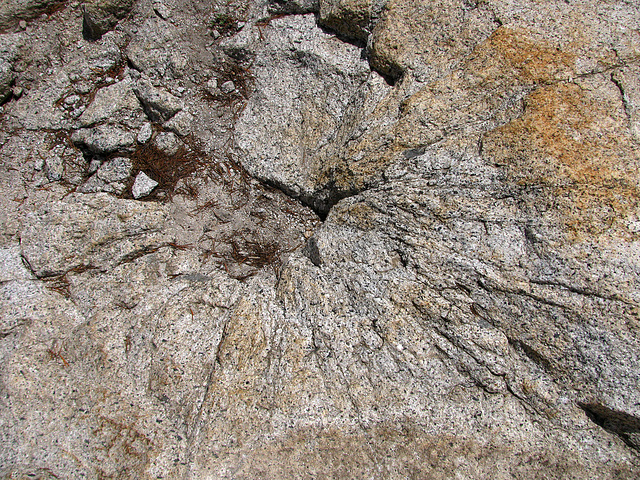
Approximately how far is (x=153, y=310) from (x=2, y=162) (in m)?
2.40

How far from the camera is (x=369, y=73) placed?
12.0ft

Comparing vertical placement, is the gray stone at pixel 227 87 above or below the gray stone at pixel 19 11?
above

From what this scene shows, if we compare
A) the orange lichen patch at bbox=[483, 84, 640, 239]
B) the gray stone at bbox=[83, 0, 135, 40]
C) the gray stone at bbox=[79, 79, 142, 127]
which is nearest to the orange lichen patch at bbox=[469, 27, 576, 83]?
the orange lichen patch at bbox=[483, 84, 640, 239]

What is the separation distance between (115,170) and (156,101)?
0.81 meters

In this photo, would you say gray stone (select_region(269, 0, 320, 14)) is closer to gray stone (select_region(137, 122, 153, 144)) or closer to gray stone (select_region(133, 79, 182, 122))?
gray stone (select_region(133, 79, 182, 122))

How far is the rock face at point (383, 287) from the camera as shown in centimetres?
240

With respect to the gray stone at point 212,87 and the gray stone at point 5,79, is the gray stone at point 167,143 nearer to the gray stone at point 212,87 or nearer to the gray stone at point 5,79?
the gray stone at point 212,87

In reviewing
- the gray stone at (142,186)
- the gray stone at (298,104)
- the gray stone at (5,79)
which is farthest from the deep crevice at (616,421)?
the gray stone at (5,79)

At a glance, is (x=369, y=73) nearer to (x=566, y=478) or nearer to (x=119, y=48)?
(x=119, y=48)

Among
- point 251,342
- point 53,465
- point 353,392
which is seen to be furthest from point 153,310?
point 353,392

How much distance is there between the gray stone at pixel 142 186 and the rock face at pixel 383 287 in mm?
16

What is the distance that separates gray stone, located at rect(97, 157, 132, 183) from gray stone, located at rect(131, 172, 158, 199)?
15 centimetres

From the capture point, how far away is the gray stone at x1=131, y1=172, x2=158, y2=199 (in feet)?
12.0

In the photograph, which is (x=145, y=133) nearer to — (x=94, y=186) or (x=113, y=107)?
(x=113, y=107)
